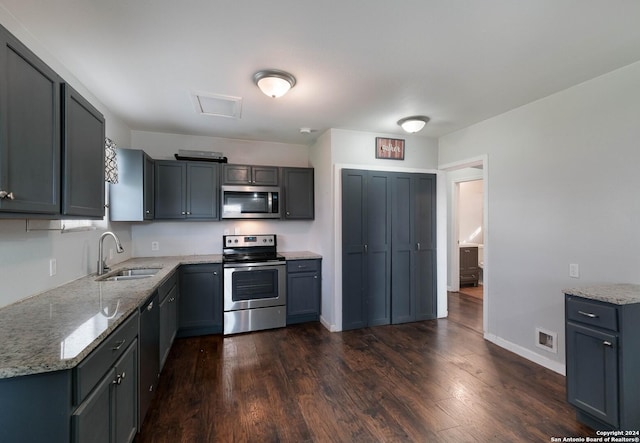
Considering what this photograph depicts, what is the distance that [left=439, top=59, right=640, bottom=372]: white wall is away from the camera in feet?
7.36

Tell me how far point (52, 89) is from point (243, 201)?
8.25 feet

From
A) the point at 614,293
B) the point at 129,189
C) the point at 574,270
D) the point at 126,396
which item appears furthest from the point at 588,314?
the point at 129,189

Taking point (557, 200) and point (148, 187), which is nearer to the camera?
point (557, 200)

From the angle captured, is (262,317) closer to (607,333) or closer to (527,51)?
(607,333)

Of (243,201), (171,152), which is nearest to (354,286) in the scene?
(243,201)

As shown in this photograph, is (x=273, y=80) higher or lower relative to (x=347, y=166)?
higher

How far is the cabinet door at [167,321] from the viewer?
8.33ft

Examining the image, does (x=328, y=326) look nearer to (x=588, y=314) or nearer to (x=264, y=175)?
(x=264, y=175)

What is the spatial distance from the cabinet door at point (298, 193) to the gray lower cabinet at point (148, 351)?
2.17 meters

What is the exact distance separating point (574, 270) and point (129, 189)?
448 centimetres

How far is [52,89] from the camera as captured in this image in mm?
1459

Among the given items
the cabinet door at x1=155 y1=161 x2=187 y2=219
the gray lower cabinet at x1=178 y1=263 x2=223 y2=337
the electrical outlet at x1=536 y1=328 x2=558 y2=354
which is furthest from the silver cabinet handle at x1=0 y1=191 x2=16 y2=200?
the electrical outlet at x1=536 y1=328 x2=558 y2=354

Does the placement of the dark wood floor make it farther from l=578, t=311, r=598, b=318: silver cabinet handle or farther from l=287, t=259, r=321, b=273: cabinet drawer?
l=287, t=259, r=321, b=273: cabinet drawer

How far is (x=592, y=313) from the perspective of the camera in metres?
1.91
